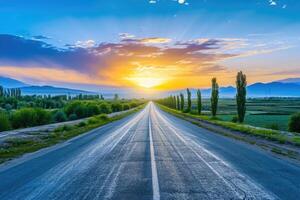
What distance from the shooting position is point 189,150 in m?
14.6

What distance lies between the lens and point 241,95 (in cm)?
3869

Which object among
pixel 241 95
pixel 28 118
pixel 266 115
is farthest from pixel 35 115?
pixel 266 115

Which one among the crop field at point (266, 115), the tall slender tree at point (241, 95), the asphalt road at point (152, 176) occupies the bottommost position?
the crop field at point (266, 115)

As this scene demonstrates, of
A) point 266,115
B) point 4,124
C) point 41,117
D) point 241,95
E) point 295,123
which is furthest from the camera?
point 266,115

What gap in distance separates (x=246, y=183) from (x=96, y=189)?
3654 mm

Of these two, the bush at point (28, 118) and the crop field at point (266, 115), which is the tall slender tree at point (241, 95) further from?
the bush at point (28, 118)

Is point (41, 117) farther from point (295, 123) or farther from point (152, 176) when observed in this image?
point (152, 176)

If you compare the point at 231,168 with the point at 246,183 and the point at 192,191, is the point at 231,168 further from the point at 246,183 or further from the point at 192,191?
the point at 192,191

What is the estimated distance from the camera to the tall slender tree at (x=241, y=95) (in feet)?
125

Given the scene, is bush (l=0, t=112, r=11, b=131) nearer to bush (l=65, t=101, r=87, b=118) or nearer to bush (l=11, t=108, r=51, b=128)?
bush (l=11, t=108, r=51, b=128)

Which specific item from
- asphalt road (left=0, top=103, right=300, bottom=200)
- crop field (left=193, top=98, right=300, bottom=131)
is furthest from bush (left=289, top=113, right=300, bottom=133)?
asphalt road (left=0, top=103, right=300, bottom=200)

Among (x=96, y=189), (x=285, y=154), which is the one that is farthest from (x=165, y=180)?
(x=285, y=154)

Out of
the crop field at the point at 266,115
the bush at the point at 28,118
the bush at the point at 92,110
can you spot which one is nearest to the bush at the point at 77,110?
the bush at the point at 92,110

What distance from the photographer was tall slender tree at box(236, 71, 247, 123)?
3813 cm
